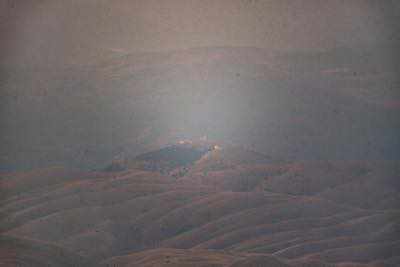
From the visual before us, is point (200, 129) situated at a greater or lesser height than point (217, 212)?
greater

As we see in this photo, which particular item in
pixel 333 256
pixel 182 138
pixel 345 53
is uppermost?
pixel 345 53

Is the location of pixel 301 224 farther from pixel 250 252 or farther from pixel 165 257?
pixel 165 257

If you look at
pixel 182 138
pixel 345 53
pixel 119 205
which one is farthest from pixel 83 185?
pixel 345 53

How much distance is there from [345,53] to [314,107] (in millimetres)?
1595

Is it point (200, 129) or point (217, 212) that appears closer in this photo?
point (217, 212)

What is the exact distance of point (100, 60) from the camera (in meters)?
18.8

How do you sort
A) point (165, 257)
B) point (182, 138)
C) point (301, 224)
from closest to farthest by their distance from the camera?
A: point (165, 257)
point (301, 224)
point (182, 138)

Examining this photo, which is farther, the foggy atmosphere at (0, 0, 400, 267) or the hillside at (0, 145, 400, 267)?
the foggy atmosphere at (0, 0, 400, 267)

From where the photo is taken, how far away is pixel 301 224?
16531mm

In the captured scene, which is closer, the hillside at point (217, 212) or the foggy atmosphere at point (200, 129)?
the hillside at point (217, 212)

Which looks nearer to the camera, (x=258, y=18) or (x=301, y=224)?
(x=301, y=224)

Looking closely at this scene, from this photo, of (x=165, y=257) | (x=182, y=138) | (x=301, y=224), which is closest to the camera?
(x=165, y=257)

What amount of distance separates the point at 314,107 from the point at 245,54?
7.24 ft

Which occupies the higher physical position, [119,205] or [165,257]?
[119,205]
